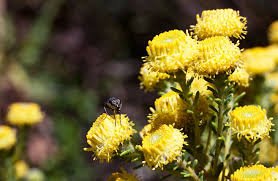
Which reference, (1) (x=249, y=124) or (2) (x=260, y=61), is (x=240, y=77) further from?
(2) (x=260, y=61)

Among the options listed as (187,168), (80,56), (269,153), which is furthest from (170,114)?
(80,56)

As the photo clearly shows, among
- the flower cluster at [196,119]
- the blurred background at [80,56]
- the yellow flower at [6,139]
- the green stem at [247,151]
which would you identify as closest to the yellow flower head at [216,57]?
the flower cluster at [196,119]

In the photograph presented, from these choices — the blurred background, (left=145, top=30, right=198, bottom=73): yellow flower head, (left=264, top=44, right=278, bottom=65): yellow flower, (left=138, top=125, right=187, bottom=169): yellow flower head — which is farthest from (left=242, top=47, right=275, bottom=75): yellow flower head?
the blurred background

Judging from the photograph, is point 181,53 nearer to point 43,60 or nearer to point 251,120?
point 251,120

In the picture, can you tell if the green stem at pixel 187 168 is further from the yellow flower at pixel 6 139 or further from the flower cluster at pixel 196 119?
the yellow flower at pixel 6 139

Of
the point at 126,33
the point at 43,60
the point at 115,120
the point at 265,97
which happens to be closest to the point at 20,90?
the point at 43,60
